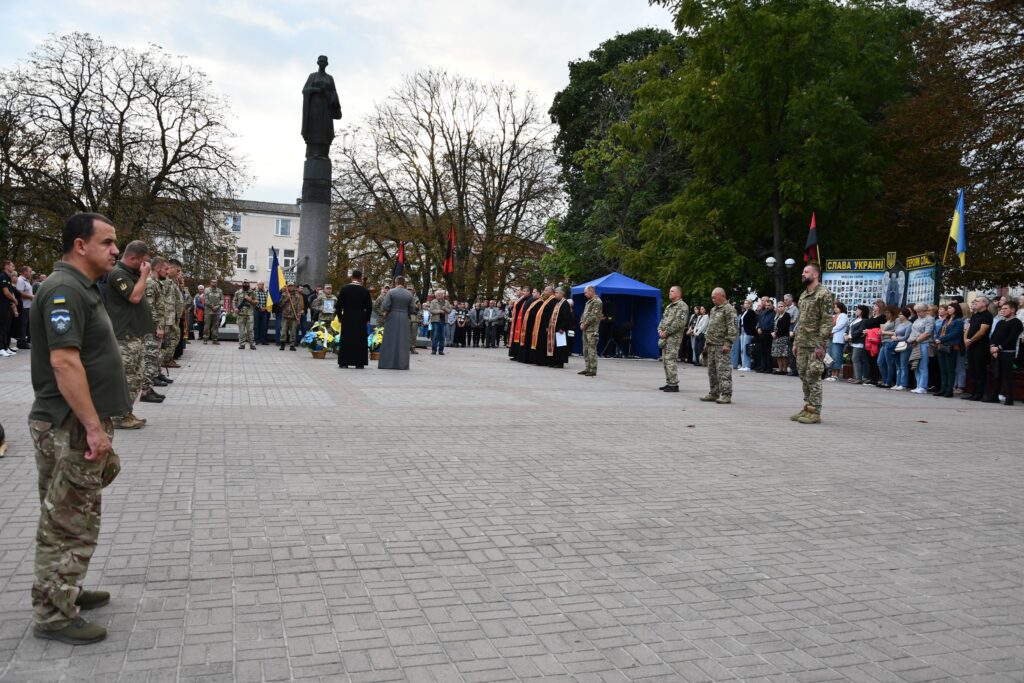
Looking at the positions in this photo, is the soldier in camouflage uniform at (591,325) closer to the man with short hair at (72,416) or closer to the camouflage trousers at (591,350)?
the camouflage trousers at (591,350)

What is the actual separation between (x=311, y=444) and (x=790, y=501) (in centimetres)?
434

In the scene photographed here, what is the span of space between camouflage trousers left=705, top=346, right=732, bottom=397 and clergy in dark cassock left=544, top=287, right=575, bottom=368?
Result: 7.79m

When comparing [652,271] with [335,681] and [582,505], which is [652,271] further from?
[335,681]

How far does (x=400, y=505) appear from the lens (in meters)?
5.84

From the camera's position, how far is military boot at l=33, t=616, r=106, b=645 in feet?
11.2

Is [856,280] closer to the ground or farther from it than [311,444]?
farther from it

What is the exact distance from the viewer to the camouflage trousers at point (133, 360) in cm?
855

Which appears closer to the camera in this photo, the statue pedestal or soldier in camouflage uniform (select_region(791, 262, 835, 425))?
soldier in camouflage uniform (select_region(791, 262, 835, 425))

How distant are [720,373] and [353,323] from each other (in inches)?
308

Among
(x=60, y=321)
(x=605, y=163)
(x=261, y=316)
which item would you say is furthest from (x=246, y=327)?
(x=60, y=321)

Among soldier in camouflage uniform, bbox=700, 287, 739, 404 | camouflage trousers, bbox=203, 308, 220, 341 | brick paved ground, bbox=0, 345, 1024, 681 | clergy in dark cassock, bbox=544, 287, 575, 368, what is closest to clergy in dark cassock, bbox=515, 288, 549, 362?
clergy in dark cassock, bbox=544, 287, 575, 368

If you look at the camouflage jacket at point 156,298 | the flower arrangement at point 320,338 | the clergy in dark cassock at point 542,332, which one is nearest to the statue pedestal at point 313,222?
the flower arrangement at point 320,338

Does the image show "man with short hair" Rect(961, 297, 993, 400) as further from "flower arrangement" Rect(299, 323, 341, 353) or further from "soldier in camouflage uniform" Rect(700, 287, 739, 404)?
"flower arrangement" Rect(299, 323, 341, 353)

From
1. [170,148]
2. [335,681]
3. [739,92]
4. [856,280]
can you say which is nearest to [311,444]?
[335,681]
